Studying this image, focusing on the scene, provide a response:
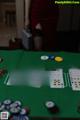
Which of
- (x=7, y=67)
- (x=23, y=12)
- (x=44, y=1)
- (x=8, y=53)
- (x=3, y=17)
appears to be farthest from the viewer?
(x=3, y=17)

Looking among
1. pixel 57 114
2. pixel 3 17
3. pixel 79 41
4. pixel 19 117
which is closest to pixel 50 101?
pixel 57 114

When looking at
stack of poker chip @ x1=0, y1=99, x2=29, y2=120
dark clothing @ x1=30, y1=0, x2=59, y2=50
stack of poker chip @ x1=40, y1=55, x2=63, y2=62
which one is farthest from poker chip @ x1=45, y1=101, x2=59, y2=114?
dark clothing @ x1=30, y1=0, x2=59, y2=50

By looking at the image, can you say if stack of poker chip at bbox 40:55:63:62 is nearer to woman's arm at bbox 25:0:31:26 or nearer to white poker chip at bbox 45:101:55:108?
white poker chip at bbox 45:101:55:108

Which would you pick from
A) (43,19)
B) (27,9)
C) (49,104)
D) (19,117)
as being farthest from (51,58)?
(27,9)

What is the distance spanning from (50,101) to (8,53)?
78cm

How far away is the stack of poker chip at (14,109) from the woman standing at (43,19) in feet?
6.60

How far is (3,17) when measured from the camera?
14.8ft

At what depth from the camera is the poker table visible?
4.88ft

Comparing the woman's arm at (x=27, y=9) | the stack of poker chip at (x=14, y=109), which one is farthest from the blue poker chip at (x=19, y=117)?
the woman's arm at (x=27, y=9)

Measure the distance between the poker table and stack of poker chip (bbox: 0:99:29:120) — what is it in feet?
0.12

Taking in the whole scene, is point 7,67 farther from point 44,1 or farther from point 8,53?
point 44,1

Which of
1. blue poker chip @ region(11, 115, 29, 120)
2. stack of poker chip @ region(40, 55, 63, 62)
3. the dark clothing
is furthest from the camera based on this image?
the dark clothing

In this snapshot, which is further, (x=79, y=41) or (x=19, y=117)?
(x=79, y=41)

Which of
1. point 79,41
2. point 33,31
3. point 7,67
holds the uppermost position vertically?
point 7,67
